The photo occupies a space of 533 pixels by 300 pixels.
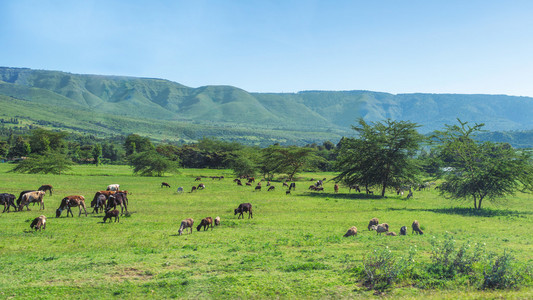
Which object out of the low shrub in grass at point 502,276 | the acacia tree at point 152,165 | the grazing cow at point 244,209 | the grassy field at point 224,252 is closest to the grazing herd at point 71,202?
the grassy field at point 224,252

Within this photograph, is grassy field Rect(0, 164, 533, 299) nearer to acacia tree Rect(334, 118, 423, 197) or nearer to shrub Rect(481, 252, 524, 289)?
shrub Rect(481, 252, 524, 289)

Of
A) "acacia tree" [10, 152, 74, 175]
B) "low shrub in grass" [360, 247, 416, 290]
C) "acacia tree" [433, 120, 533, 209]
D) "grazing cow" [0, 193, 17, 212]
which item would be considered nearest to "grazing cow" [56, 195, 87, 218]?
"grazing cow" [0, 193, 17, 212]

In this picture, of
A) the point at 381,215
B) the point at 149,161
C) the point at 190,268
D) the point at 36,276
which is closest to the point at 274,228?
the point at 190,268

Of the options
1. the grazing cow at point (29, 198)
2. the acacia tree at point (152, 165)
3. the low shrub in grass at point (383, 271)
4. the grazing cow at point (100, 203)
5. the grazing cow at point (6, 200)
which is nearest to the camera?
the low shrub in grass at point (383, 271)

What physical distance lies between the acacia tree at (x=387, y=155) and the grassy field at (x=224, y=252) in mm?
14869

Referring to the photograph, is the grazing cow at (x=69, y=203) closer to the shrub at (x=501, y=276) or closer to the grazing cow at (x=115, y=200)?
the grazing cow at (x=115, y=200)

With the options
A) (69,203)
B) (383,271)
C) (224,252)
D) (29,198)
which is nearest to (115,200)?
(69,203)

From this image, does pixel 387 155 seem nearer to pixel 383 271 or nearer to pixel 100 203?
pixel 100 203

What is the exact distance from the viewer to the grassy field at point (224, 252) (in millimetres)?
11062

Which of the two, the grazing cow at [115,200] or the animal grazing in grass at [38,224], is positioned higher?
the grazing cow at [115,200]

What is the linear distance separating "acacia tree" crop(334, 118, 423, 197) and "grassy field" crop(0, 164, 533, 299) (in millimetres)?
14869

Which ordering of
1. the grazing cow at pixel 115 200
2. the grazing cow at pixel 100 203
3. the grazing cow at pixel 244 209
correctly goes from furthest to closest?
the grazing cow at pixel 100 203, the grazing cow at pixel 115 200, the grazing cow at pixel 244 209

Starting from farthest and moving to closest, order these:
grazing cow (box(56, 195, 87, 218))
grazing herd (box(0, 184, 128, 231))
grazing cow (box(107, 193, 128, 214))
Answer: grazing cow (box(107, 193, 128, 214))
grazing herd (box(0, 184, 128, 231))
grazing cow (box(56, 195, 87, 218))

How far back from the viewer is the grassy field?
36.3 feet
